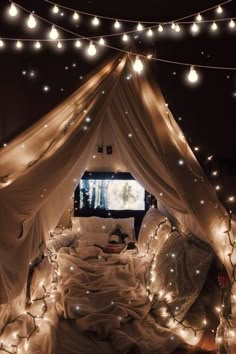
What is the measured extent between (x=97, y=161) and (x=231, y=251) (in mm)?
2952

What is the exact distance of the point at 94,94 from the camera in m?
2.62

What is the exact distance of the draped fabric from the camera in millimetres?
2174

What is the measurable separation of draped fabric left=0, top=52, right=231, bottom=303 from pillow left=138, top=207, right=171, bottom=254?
0.59 m

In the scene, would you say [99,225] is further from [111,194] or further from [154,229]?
[154,229]

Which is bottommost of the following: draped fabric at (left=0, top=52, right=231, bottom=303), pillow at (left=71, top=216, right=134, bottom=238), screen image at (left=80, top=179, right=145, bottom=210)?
pillow at (left=71, top=216, right=134, bottom=238)

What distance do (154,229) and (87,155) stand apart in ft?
4.01

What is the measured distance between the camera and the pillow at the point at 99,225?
15.2 ft

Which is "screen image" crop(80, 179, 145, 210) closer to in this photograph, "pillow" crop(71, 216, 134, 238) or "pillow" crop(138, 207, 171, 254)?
"pillow" crop(71, 216, 134, 238)

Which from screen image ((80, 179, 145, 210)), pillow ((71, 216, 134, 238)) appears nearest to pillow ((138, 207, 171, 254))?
pillow ((71, 216, 134, 238))

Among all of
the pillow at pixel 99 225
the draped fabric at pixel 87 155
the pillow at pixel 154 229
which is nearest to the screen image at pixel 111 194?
the pillow at pixel 99 225

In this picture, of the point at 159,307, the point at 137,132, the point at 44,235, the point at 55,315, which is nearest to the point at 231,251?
A: the point at 159,307

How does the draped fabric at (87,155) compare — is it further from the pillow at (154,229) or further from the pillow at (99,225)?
the pillow at (99,225)

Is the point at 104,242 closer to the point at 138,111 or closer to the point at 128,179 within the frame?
the point at 128,179

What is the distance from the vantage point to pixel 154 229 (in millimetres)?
3861
